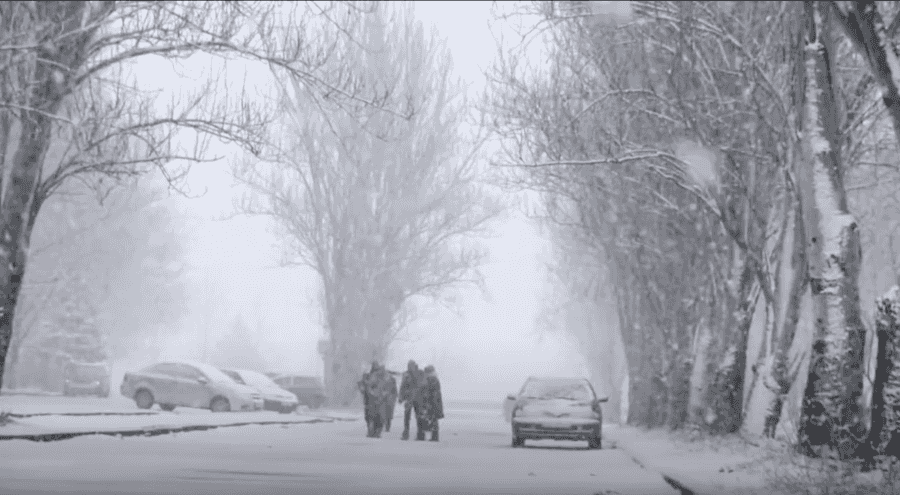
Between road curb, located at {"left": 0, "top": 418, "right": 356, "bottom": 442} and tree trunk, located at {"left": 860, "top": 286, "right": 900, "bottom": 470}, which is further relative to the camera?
Answer: road curb, located at {"left": 0, "top": 418, "right": 356, "bottom": 442}

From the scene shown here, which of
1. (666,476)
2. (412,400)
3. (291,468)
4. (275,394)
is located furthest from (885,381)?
(275,394)

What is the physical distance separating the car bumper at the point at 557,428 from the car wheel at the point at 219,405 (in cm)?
1262

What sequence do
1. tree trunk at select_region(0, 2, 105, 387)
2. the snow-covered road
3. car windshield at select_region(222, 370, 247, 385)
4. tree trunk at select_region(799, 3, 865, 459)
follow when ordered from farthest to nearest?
car windshield at select_region(222, 370, 247, 385), tree trunk at select_region(0, 2, 105, 387), tree trunk at select_region(799, 3, 865, 459), the snow-covered road

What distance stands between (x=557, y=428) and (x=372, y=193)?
67.3ft

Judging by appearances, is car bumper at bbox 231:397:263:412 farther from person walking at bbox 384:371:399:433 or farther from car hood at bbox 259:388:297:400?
person walking at bbox 384:371:399:433

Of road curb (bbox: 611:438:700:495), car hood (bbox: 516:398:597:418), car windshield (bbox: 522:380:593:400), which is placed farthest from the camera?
car windshield (bbox: 522:380:593:400)

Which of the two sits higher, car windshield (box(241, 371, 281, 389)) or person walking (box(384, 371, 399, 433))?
car windshield (box(241, 371, 281, 389))

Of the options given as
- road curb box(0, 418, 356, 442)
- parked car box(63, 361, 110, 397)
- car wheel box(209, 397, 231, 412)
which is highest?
parked car box(63, 361, 110, 397)

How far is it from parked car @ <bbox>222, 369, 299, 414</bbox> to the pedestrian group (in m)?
14.3

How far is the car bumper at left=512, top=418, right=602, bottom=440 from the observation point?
83.0 ft

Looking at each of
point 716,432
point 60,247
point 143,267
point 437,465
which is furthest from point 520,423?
point 143,267

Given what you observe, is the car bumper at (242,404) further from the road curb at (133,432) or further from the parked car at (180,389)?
the road curb at (133,432)

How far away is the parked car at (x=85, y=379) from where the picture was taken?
50156 millimetres

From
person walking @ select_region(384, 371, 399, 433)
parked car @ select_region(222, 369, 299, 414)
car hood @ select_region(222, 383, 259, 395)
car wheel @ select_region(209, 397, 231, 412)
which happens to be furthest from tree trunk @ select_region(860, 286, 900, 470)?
parked car @ select_region(222, 369, 299, 414)
